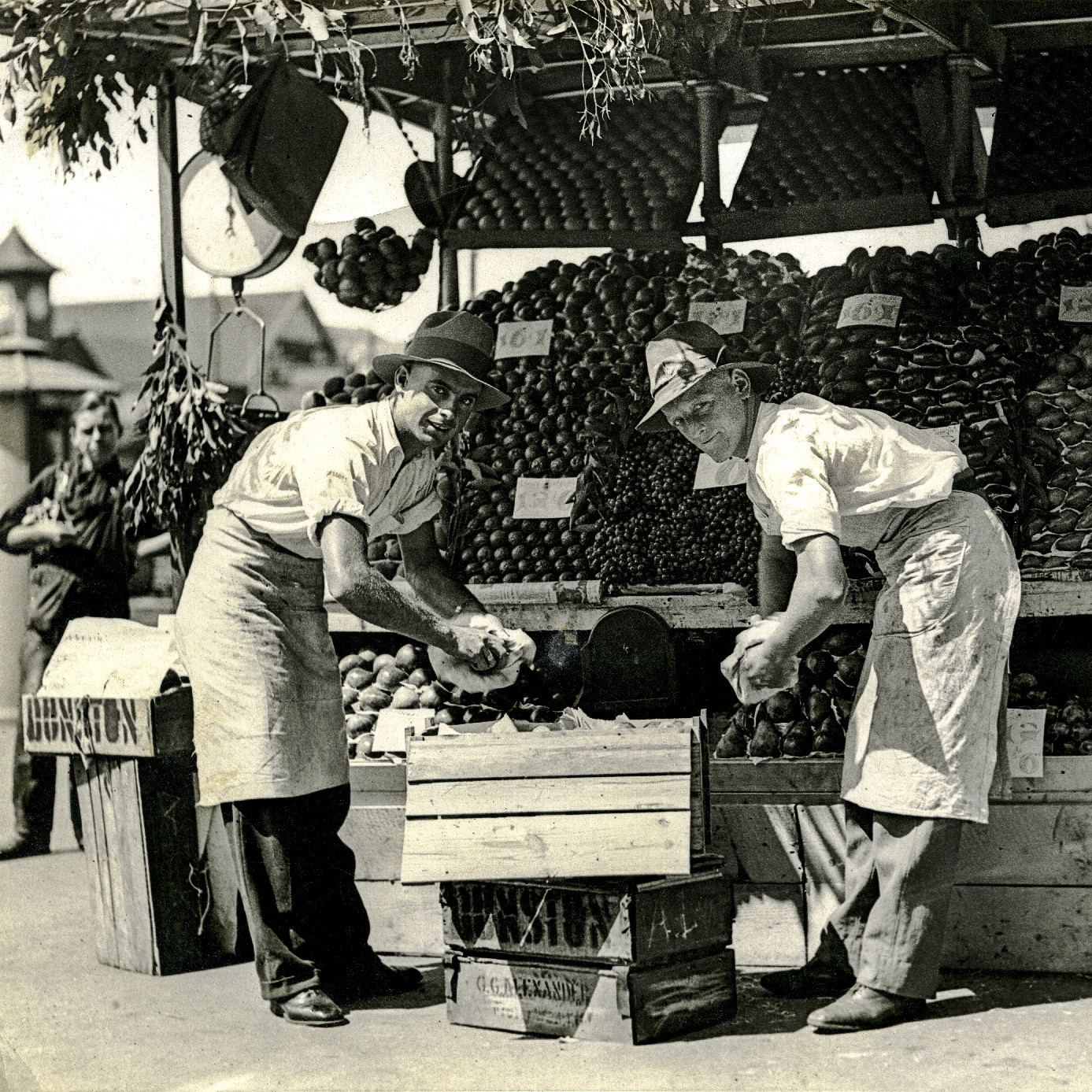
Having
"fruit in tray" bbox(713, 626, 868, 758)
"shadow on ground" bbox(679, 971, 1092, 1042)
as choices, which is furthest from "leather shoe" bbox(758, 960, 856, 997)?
"fruit in tray" bbox(713, 626, 868, 758)

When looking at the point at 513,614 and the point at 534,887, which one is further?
the point at 513,614

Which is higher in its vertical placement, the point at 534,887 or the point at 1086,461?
the point at 1086,461

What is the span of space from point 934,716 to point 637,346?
1.94m

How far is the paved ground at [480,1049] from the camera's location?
11.8 ft

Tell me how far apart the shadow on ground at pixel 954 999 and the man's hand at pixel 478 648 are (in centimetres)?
114

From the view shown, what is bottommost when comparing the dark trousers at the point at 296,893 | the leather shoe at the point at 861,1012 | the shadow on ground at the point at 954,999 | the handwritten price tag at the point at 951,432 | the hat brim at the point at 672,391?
the shadow on ground at the point at 954,999

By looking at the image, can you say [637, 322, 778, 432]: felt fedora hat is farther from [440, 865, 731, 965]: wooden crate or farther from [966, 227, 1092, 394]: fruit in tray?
[440, 865, 731, 965]: wooden crate

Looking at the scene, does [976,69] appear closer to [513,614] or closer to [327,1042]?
[513,614]

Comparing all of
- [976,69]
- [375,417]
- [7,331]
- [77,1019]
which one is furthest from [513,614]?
[7,331]

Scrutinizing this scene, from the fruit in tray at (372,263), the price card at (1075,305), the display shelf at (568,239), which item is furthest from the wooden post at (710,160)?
the price card at (1075,305)

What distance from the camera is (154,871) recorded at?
182 inches

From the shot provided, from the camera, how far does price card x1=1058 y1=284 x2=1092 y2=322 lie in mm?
4867

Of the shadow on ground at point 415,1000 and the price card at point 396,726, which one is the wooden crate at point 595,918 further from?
the price card at point 396,726

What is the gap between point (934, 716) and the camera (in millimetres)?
3922
